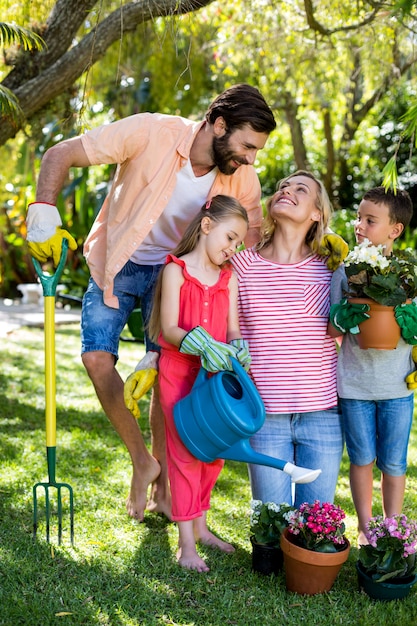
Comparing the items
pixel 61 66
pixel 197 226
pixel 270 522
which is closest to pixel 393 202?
pixel 197 226

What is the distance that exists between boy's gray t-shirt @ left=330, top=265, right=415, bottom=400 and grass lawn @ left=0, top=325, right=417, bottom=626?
0.61 meters

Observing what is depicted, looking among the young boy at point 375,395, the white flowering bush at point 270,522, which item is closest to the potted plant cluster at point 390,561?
the white flowering bush at point 270,522

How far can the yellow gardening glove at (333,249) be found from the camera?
2758mm

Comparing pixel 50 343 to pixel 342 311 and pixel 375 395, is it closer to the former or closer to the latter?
pixel 342 311

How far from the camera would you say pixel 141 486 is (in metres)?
3.01

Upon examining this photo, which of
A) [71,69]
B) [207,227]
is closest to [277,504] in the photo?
[207,227]

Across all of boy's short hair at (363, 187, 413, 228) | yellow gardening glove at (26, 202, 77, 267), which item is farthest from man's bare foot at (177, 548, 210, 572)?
boy's short hair at (363, 187, 413, 228)

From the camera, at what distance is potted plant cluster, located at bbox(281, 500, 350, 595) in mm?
2357

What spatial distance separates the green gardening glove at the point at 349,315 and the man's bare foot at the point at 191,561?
933 mm

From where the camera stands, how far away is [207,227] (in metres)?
2.70

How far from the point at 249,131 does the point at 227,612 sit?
169 cm

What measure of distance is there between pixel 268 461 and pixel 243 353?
0.37m

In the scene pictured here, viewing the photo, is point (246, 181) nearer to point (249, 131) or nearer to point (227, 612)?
point (249, 131)

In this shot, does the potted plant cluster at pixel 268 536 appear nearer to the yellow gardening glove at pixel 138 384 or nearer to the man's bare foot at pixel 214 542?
the man's bare foot at pixel 214 542
